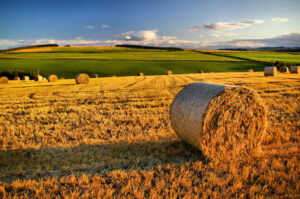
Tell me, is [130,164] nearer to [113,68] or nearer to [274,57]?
[113,68]

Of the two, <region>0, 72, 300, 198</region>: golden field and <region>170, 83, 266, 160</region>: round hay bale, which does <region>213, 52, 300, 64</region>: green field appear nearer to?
<region>170, 83, 266, 160</region>: round hay bale

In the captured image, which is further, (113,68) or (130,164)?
(113,68)

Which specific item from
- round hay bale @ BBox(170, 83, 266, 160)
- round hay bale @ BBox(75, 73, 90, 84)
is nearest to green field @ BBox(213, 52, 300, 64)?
round hay bale @ BBox(75, 73, 90, 84)

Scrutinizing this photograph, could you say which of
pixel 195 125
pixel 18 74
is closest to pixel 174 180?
pixel 195 125

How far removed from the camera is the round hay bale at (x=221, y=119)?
202 inches

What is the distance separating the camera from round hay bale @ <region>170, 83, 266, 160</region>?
16.8 ft

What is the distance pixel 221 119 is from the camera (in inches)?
210

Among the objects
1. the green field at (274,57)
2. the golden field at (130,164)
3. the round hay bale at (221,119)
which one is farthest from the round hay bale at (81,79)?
the green field at (274,57)

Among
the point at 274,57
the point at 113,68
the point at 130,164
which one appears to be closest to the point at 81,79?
the point at 130,164

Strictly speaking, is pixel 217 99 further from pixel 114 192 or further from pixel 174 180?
pixel 114 192

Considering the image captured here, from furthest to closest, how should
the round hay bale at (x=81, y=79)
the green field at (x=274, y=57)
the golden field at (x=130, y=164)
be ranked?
the green field at (x=274, y=57) < the round hay bale at (x=81, y=79) < the golden field at (x=130, y=164)

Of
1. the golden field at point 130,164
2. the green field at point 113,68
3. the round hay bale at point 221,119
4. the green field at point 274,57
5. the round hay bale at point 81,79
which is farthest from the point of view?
the green field at point 274,57

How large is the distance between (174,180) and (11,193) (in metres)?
2.92

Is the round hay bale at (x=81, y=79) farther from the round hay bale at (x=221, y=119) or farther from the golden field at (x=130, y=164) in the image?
the round hay bale at (x=221, y=119)
